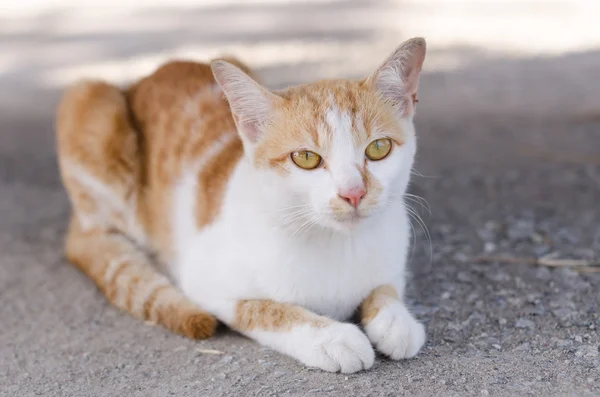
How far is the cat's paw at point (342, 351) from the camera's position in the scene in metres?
2.82

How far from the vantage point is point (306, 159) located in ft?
9.34

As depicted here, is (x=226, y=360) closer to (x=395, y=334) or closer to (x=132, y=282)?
(x=395, y=334)

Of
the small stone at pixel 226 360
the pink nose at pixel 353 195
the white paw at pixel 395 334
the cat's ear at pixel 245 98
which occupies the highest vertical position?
the cat's ear at pixel 245 98

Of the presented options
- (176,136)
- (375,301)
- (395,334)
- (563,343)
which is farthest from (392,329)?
(176,136)

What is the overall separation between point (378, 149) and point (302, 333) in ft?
2.52

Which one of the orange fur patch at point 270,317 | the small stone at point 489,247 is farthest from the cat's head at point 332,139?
the small stone at point 489,247

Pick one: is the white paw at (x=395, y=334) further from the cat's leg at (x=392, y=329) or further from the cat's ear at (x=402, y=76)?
the cat's ear at (x=402, y=76)

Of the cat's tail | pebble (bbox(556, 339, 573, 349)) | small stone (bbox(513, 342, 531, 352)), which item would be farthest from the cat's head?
the cat's tail

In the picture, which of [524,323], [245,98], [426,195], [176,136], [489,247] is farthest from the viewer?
[426,195]

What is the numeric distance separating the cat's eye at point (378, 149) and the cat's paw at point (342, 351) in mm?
654

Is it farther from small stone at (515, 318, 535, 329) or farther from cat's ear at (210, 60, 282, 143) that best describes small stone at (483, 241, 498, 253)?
cat's ear at (210, 60, 282, 143)

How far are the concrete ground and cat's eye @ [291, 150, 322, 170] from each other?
2.60 feet

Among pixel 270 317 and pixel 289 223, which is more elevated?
pixel 289 223

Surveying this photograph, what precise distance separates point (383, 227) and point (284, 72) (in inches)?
187
